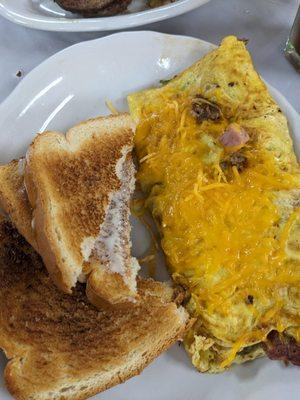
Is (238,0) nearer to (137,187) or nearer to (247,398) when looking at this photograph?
(137,187)

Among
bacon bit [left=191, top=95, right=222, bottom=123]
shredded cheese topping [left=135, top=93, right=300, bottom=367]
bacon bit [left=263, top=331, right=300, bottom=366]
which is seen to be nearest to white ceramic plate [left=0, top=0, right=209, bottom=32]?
bacon bit [left=191, top=95, right=222, bottom=123]

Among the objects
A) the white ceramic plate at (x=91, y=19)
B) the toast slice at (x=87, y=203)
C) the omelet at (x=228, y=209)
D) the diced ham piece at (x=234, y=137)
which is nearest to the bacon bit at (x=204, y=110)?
the omelet at (x=228, y=209)

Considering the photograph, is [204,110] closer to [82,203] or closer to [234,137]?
[234,137]

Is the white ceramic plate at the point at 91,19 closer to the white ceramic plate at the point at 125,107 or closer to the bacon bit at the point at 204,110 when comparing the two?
the white ceramic plate at the point at 125,107

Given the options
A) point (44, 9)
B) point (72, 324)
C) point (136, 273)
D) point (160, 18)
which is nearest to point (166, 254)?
point (136, 273)

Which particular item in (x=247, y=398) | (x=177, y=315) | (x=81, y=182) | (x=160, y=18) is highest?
(x=160, y=18)

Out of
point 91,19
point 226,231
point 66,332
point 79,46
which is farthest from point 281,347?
point 91,19
